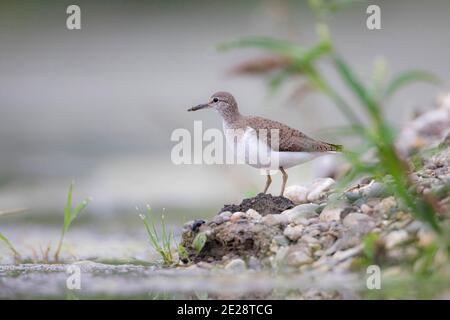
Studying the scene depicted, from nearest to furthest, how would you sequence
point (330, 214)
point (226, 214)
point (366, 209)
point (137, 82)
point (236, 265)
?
point (236, 265) < point (366, 209) < point (330, 214) < point (226, 214) < point (137, 82)

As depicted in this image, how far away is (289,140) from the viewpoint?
8.70m

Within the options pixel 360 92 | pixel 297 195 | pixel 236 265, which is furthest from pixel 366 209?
pixel 360 92

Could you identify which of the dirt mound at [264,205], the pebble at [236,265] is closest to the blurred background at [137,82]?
the dirt mound at [264,205]

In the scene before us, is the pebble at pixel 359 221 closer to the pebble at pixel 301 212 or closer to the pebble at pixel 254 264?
the pebble at pixel 301 212

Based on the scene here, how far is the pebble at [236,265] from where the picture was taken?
7.38 m

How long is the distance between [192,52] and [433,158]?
10.2 m

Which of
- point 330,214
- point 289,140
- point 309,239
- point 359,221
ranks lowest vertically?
point 309,239

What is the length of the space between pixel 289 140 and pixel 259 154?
289 millimetres

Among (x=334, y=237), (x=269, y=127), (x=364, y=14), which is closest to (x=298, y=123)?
(x=364, y=14)

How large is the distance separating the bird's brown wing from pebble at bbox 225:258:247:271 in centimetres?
145

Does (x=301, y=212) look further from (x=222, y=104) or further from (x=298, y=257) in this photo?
(x=222, y=104)

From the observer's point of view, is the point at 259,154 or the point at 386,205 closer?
the point at 386,205

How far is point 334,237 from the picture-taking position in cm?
748

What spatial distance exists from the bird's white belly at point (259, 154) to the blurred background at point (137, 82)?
342 cm
